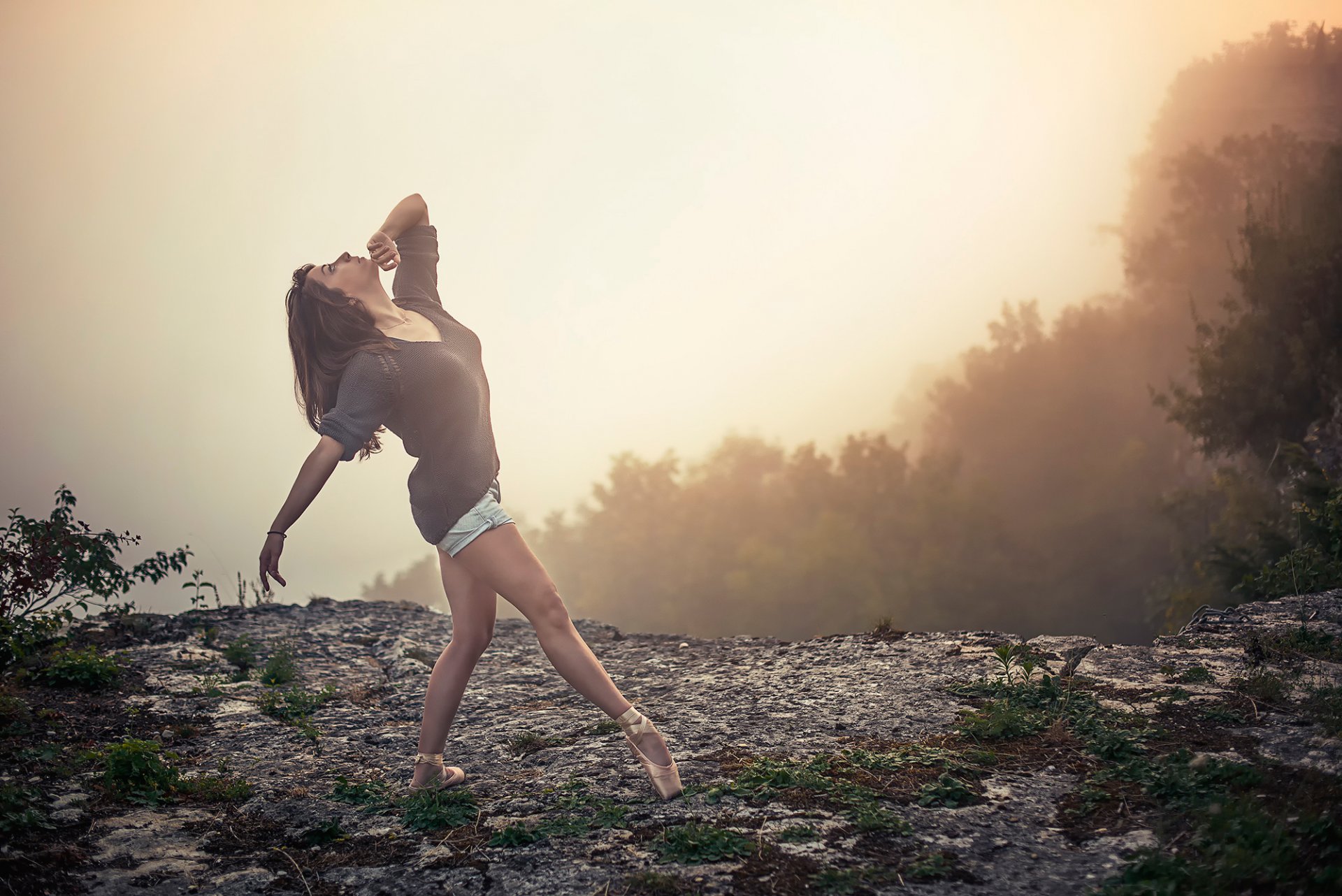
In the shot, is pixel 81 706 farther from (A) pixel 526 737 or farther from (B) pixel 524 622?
(B) pixel 524 622

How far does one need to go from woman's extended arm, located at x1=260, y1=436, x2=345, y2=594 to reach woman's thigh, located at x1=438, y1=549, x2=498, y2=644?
557 mm

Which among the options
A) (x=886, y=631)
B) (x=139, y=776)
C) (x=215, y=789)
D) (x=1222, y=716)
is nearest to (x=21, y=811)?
A: (x=139, y=776)

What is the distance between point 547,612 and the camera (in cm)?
303

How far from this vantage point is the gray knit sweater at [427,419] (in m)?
2.90

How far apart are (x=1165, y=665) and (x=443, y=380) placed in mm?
4155

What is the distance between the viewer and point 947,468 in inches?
1217

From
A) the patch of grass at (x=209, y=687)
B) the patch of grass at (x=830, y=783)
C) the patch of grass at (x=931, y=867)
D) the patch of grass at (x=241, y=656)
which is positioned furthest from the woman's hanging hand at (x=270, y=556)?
the patch of grass at (x=241, y=656)

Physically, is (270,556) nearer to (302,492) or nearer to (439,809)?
(302,492)

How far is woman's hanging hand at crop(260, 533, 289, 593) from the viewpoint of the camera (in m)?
2.83

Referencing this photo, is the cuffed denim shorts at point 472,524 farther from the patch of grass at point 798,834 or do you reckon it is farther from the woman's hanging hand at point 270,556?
the patch of grass at point 798,834

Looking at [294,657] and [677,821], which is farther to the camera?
[294,657]

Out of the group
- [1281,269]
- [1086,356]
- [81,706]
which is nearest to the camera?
[81,706]

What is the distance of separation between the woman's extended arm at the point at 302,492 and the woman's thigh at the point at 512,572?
0.57 m

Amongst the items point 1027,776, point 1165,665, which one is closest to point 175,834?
point 1027,776
